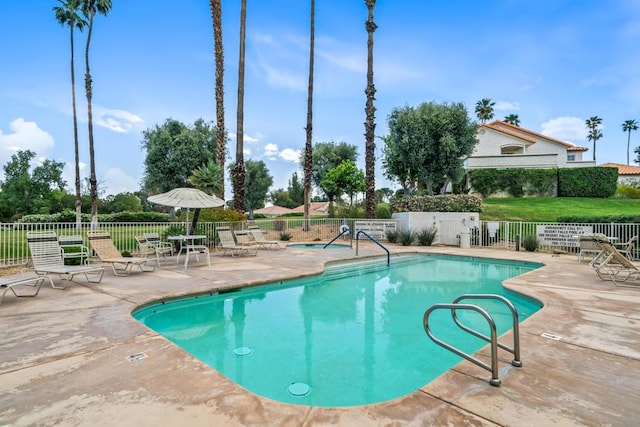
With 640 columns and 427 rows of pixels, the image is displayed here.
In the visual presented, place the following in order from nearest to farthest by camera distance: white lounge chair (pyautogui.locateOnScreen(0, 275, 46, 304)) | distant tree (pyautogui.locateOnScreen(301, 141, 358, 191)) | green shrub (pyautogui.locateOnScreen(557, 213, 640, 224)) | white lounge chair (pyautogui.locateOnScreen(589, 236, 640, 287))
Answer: white lounge chair (pyautogui.locateOnScreen(0, 275, 46, 304)) < white lounge chair (pyautogui.locateOnScreen(589, 236, 640, 287)) < green shrub (pyautogui.locateOnScreen(557, 213, 640, 224)) < distant tree (pyautogui.locateOnScreen(301, 141, 358, 191))

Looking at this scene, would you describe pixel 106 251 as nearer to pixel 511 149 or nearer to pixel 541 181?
pixel 541 181

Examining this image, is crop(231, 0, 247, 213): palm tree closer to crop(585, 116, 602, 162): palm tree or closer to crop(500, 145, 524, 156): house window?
crop(500, 145, 524, 156): house window

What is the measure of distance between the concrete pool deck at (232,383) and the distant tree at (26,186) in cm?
4615

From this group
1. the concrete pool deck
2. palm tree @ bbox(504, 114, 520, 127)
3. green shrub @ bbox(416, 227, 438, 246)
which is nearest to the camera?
the concrete pool deck

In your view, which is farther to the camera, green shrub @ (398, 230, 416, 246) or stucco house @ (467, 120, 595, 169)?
stucco house @ (467, 120, 595, 169)

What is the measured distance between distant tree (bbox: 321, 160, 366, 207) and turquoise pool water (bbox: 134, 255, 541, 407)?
83.0 feet

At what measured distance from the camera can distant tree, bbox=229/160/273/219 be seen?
46906 mm

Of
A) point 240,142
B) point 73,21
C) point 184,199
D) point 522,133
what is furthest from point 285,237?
point 522,133

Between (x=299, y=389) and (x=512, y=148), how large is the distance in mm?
36514

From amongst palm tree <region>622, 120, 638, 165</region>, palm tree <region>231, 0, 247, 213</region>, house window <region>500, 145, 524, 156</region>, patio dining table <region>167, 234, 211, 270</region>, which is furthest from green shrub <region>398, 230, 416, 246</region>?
palm tree <region>622, 120, 638, 165</region>

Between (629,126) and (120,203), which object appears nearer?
(120,203)

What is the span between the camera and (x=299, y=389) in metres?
3.47

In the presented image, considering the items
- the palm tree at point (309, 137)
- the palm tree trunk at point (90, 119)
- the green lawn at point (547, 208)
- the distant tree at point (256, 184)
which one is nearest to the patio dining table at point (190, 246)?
the palm tree at point (309, 137)

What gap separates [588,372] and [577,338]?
1014mm
